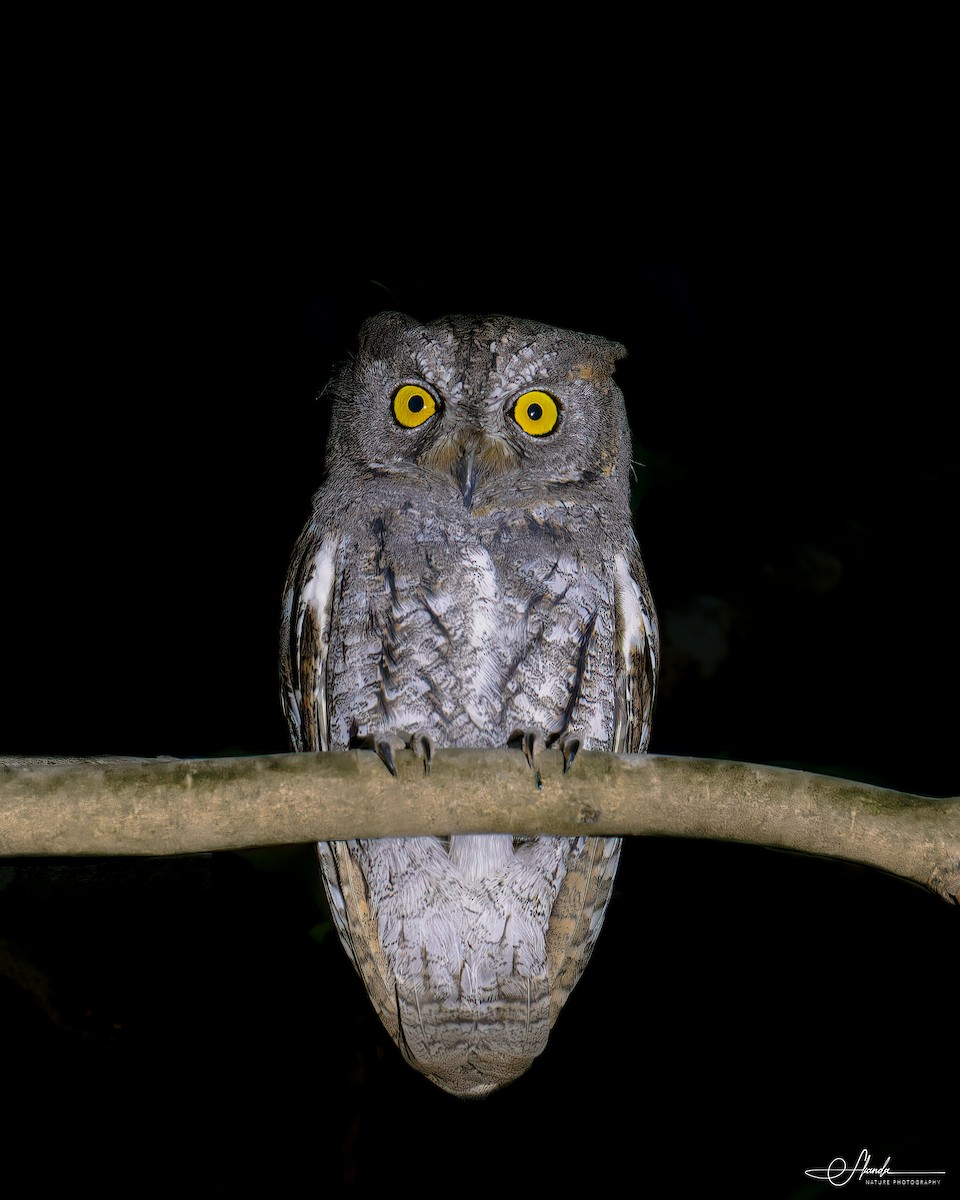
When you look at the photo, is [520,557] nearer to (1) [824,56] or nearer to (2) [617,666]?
(2) [617,666]

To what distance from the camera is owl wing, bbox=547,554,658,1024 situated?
209 cm

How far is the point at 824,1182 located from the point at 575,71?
3277 millimetres

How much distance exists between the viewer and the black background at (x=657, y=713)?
259 centimetres

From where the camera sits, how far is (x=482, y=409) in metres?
2.12

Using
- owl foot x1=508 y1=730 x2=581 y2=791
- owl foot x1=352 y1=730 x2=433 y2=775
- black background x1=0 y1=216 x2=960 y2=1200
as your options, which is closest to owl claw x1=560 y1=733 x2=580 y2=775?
owl foot x1=508 y1=730 x2=581 y2=791

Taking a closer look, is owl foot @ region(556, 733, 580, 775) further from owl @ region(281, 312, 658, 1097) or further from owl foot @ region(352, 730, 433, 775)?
owl @ region(281, 312, 658, 1097)

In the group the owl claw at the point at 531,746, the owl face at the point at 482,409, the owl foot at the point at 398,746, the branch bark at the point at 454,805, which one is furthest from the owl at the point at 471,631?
the branch bark at the point at 454,805

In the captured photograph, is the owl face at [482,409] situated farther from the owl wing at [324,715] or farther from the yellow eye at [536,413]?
the owl wing at [324,715]

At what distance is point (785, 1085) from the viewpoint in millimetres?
2799

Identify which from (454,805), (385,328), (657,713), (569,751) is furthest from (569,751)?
(657,713)

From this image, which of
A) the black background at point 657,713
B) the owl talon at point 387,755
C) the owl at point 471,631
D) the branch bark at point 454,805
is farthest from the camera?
the black background at point 657,713

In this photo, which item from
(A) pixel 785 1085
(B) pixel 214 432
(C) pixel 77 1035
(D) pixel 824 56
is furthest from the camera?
(B) pixel 214 432

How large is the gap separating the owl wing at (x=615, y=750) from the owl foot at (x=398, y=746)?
0.57 meters

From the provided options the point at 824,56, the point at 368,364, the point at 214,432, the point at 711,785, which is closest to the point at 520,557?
the point at 368,364
